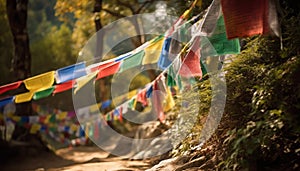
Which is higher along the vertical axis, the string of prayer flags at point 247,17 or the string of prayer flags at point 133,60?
the string of prayer flags at point 247,17

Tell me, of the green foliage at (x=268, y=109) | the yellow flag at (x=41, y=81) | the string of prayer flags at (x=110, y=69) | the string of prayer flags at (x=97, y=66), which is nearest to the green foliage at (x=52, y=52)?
the yellow flag at (x=41, y=81)

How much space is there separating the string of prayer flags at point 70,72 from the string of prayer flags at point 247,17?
4325 millimetres

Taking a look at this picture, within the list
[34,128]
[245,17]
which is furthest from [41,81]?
[245,17]

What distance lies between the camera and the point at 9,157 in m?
11.0

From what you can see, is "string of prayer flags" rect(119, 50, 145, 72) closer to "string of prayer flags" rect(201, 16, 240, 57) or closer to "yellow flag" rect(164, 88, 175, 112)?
"yellow flag" rect(164, 88, 175, 112)

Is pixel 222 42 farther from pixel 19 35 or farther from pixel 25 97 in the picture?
pixel 19 35

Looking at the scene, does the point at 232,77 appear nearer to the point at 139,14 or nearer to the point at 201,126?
the point at 201,126

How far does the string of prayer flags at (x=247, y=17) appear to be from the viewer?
3799mm

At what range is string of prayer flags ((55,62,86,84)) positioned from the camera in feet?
26.1

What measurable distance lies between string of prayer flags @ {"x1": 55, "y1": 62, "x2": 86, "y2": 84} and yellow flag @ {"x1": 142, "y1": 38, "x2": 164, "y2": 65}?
1373mm

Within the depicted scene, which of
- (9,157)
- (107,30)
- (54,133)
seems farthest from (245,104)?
(54,133)

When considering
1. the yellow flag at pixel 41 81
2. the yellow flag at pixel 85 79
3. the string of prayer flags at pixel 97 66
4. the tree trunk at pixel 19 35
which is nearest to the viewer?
the string of prayer flags at pixel 97 66

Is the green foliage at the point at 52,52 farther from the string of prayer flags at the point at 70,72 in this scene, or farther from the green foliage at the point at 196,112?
the green foliage at the point at 196,112

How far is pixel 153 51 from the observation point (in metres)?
7.25
